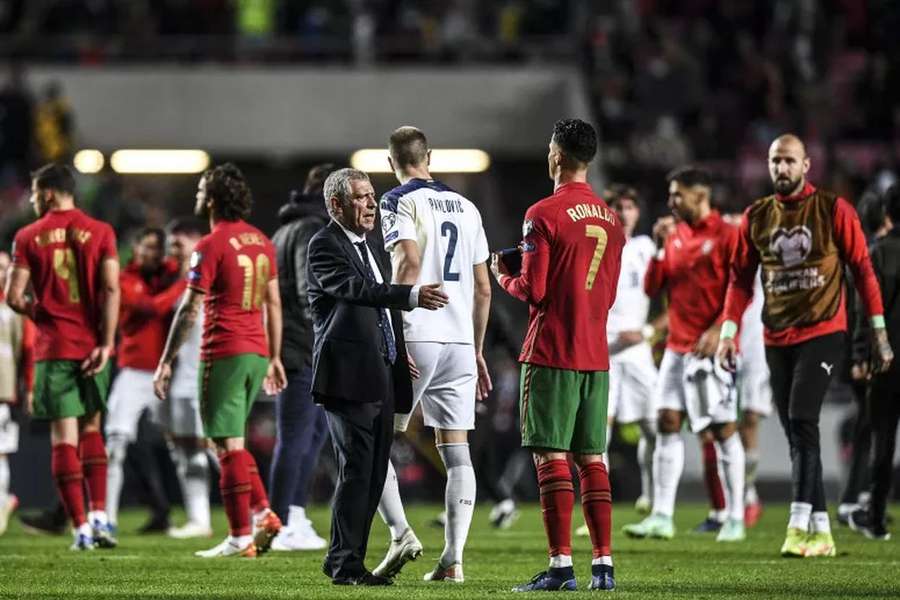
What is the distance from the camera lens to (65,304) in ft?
39.1

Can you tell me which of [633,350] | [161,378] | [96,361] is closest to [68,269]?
[96,361]

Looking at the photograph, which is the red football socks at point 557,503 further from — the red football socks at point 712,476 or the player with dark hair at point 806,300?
the red football socks at point 712,476

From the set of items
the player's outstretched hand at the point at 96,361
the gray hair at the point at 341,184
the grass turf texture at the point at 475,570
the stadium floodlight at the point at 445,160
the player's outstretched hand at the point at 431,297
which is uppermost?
the stadium floodlight at the point at 445,160

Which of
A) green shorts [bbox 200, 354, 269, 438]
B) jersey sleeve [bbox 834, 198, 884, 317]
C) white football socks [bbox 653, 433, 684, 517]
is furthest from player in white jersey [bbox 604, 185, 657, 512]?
green shorts [bbox 200, 354, 269, 438]

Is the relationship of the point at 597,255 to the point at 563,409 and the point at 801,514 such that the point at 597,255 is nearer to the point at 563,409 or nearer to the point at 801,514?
the point at 563,409

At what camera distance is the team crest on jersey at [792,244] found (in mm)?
11156

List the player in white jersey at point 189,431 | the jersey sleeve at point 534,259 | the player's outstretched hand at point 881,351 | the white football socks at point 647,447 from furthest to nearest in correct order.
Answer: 1. the white football socks at point 647,447
2. the player in white jersey at point 189,431
3. the player's outstretched hand at point 881,351
4. the jersey sleeve at point 534,259

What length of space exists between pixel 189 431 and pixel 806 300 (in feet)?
15.5

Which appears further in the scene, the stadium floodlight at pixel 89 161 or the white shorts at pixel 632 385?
the stadium floodlight at pixel 89 161

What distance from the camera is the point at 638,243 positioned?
14.1 meters

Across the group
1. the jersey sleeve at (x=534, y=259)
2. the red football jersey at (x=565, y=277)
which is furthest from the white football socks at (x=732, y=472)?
the jersey sleeve at (x=534, y=259)

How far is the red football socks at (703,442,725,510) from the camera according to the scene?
13.7 meters

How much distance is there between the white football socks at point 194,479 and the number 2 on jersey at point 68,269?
193 centimetres

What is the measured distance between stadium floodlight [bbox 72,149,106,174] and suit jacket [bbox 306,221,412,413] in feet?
57.7
